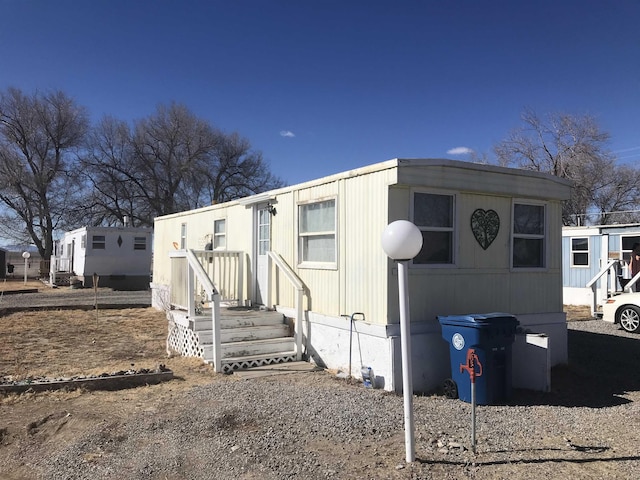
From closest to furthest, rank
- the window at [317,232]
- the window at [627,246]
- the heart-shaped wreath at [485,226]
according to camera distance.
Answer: the heart-shaped wreath at [485,226] → the window at [317,232] → the window at [627,246]

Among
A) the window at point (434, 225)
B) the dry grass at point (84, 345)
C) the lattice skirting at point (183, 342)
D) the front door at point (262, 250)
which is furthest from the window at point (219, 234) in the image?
the window at point (434, 225)

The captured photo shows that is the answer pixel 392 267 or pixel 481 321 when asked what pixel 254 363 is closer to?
pixel 392 267

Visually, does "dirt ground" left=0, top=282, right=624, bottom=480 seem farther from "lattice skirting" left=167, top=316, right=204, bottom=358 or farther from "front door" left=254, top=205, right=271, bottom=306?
"front door" left=254, top=205, right=271, bottom=306

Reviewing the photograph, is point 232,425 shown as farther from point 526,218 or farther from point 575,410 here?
point 526,218

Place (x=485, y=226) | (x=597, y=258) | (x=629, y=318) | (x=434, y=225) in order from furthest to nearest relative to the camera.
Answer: (x=597, y=258) → (x=629, y=318) → (x=485, y=226) → (x=434, y=225)

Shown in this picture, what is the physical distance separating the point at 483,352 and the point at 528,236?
2.48 m

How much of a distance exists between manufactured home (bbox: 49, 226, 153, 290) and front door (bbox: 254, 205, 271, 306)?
15.5 metres

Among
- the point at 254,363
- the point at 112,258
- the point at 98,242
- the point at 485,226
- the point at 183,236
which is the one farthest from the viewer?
the point at 112,258

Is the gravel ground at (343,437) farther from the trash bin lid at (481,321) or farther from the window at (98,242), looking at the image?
the window at (98,242)

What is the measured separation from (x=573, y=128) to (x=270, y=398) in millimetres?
26768

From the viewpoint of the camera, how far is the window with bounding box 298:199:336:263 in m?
7.26

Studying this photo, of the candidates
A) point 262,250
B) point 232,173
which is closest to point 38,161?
point 232,173

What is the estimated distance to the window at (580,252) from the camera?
1571 centimetres

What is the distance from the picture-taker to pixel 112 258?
74.8ft
